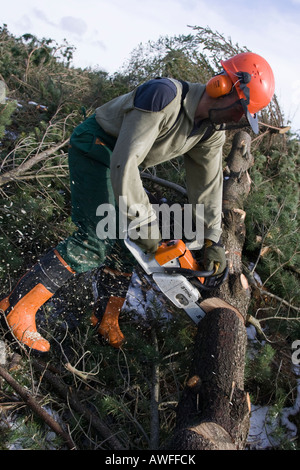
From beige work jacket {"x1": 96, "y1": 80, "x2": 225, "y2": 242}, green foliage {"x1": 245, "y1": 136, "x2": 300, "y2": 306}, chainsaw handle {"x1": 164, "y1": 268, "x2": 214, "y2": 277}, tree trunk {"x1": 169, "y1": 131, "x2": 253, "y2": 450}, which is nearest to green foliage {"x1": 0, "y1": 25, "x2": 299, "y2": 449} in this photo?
green foliage {"x1": 245, "y1": 136, "x2": 300, "y2": 306}

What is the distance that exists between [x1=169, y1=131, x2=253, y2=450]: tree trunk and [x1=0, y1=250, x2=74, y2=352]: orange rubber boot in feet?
3.27

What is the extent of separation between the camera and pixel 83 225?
2900 millimetres

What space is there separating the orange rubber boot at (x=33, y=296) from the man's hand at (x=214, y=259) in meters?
0.93

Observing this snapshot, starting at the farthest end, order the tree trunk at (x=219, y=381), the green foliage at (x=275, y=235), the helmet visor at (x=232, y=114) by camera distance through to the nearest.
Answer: the green foliage at (x=275, y=235), the helmet visor at (x=232, y=114), the tree trunk at (x=219, y=381)

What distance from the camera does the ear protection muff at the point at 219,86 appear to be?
2.37 meters

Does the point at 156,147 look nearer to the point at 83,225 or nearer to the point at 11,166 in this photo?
the point at 83,225

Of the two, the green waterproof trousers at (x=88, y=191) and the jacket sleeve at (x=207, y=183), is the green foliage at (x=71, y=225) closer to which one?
the green waterproof trousers at (x=88, y=191)

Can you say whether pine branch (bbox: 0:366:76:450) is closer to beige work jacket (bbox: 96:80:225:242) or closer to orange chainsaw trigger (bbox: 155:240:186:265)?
orange chainsaw trigger (bbox: 155:240:186:265)

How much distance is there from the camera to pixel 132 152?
86.2 inches

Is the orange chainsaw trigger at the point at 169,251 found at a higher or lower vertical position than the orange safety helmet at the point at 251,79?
lower

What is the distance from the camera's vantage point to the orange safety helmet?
93.7 inches

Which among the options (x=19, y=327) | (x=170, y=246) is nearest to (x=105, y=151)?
(x=170, y=246)

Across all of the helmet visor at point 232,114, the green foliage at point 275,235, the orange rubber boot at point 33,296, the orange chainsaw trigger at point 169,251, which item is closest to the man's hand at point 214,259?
the orange chainsaw trigger at point 169,251

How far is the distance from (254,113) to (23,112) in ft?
10.8
